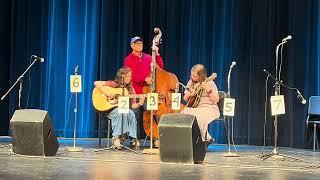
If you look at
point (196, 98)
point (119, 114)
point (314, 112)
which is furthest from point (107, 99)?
point (314, 112)

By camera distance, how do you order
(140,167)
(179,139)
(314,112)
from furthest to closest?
(314,112) < (179,139) < (140,167)

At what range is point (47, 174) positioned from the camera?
5.02m

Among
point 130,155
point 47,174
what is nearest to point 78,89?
point 130,155

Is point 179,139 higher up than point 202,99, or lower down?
lower down

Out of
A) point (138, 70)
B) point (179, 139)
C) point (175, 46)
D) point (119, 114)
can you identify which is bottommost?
point (179, 139)

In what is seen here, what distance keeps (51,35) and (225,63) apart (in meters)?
2.89

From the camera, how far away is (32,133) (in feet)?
20.7

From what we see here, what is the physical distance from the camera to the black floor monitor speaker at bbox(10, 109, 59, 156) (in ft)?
20.5

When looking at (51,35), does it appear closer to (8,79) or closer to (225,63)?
(8,79)

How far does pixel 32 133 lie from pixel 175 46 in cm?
368

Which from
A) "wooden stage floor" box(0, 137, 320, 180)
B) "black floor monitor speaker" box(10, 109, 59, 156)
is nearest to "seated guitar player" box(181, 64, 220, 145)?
"wooden stage floor" box(0, 137, 320, 180)

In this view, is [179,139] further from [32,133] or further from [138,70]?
[138,70]

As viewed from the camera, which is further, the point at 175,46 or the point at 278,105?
the point at 175,46

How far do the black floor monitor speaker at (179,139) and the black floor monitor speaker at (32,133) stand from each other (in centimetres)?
127
